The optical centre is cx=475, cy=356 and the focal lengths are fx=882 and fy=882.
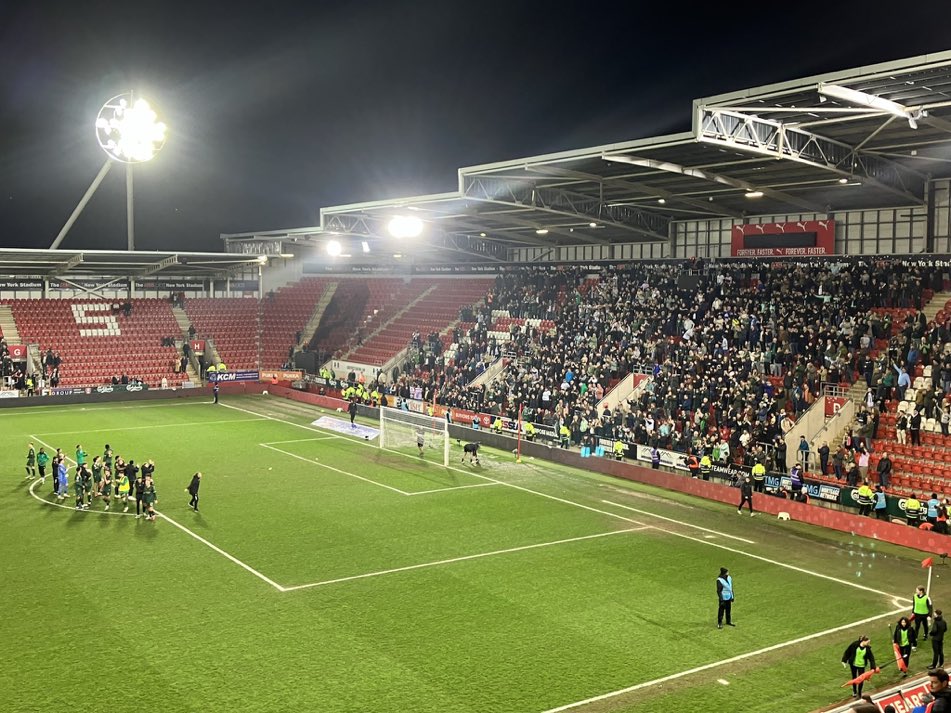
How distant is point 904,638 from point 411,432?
25.0 metres

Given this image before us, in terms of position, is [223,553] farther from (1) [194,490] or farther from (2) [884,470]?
(2) [884,470]

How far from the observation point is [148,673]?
50.4ft

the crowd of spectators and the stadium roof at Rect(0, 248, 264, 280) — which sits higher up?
the stadium roof at Rect(0, 248, 264, 280)

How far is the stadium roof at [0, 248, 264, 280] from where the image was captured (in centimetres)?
4819

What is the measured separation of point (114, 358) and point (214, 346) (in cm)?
697

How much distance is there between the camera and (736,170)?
1255 inches

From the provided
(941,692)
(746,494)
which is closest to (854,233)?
(746,494)

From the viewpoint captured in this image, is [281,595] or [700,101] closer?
[281,595]

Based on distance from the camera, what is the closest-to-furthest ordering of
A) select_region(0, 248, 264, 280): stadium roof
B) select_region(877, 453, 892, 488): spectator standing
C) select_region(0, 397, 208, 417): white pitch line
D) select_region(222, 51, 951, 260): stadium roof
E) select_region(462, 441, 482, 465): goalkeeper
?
select_region(222, 51, 951, 260): stadium roof → select_region(877, 453, 892, 488): spectator standing → select_region(462, 441, 482, 465): goalkeeper → select_region(0, 397, 208, 417): white pitch line → select_region(0, 248, 264, 280): stadium roof

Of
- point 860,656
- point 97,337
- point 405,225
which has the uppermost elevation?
point 405,225

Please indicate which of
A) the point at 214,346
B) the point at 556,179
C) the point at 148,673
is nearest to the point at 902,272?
the point at 556,179

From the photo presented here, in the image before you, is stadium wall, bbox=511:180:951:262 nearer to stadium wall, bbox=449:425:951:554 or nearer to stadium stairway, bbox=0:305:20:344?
stadium wall, bbox=449:425:951:554

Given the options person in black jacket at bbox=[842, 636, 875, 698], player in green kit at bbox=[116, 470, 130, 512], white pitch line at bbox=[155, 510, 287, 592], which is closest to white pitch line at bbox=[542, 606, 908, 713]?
person in black jacket at bbox=[842, 636, 875, 698]

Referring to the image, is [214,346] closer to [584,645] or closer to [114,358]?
[114,358]
